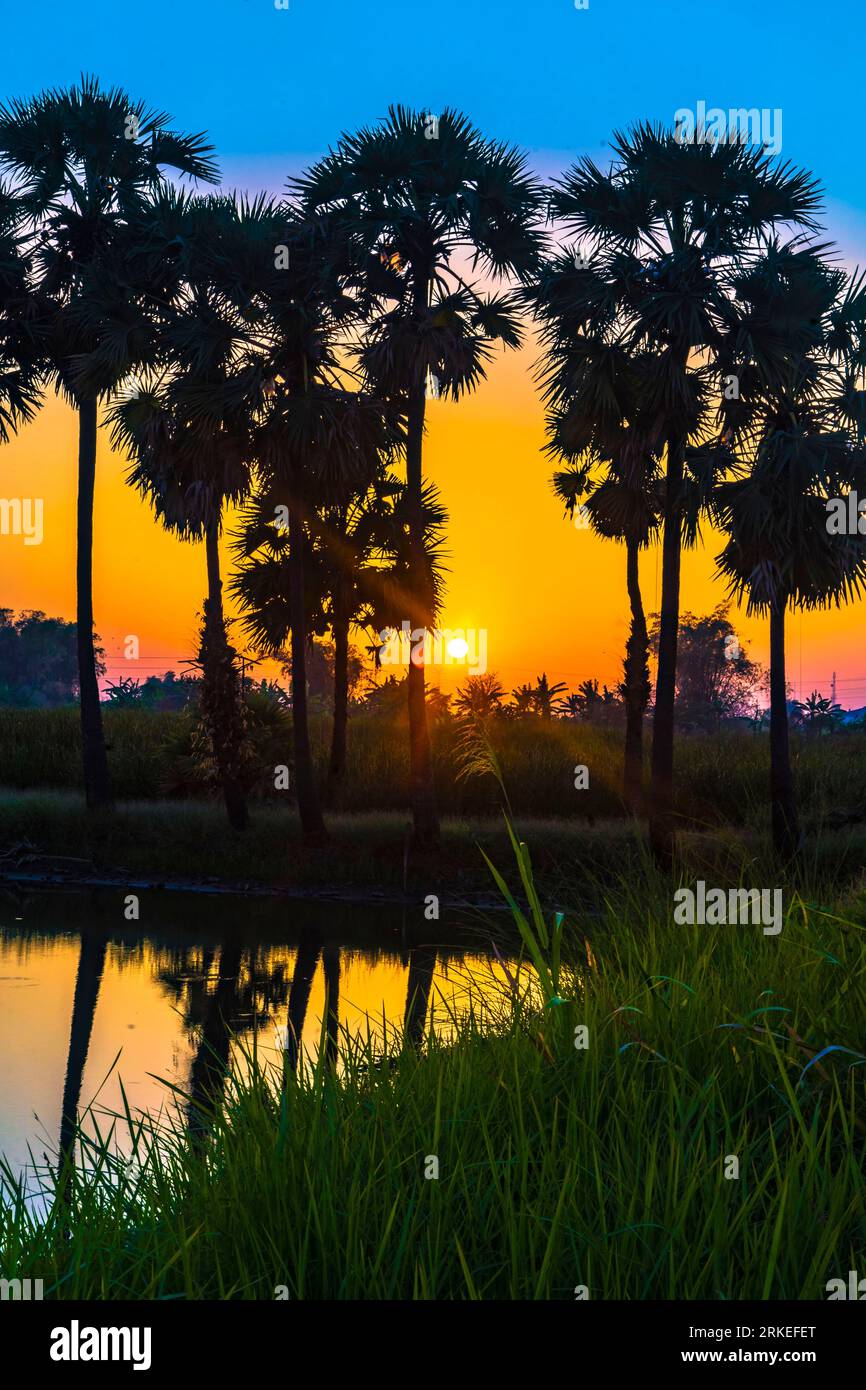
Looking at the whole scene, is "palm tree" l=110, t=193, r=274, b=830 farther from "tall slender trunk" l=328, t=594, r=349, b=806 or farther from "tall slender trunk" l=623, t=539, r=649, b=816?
"tall slender trunk" l=623, t=539, r=649, b=816

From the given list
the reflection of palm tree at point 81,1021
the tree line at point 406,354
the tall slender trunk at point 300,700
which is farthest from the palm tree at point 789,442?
the reflection of palm tree at point 81,1021

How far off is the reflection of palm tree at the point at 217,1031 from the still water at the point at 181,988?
0.03 meters

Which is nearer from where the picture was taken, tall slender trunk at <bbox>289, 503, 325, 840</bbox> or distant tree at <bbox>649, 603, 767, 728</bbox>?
tall slender trunk at <bbox>289, 503, 325, 840</bbox>

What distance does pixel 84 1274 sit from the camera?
4488mm

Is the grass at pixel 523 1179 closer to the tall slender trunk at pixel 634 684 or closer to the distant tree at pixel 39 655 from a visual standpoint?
the tall slender trunk at pixel 634 684

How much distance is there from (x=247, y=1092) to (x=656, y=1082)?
184cm

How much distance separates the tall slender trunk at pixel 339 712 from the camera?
3272cm

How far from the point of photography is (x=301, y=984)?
15.1 m

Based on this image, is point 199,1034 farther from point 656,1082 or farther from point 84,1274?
point 84,1274

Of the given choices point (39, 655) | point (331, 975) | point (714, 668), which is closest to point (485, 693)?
point (331, 975)

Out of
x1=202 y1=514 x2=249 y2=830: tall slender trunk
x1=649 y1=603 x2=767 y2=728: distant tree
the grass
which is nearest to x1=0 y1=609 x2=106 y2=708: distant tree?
x1=649 y1=603 x2=767 y2=728: distant tree

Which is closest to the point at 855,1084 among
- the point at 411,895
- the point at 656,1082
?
the point at 656,1082

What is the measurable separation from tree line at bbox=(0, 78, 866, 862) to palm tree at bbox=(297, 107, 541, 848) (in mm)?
54

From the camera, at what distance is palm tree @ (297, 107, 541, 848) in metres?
26.2
